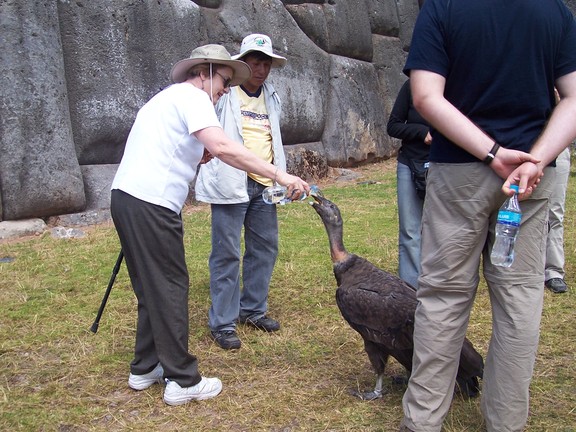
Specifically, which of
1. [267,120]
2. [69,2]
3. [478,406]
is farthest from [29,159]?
[478,406]

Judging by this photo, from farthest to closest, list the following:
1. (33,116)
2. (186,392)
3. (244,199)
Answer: (33,116) < (244,199) < (186,392)

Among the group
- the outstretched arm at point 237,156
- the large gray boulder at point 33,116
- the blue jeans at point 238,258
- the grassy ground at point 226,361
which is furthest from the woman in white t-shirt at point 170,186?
the large gray boulder at point 33,116

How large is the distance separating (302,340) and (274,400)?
3.35ft

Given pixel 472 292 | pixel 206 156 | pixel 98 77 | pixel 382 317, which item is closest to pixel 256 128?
pixel 206 156

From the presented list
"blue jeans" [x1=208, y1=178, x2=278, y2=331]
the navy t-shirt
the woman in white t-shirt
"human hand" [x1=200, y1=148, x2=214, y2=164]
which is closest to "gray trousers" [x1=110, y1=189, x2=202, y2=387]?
the woman in white t-shirt

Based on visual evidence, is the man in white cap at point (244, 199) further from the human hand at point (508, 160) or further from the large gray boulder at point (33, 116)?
the large gray boulder at point (33, 116)

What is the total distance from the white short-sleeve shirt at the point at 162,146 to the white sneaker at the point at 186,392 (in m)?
1.10

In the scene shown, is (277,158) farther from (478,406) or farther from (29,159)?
(29,159)

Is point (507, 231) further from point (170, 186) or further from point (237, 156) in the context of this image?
point (170, 186)

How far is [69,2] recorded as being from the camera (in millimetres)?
9305

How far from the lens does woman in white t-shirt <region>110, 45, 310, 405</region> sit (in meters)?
3.70

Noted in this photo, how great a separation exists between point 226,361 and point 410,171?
6.88ft

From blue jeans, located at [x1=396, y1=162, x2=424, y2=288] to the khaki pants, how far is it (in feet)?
7.36

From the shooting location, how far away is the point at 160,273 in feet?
12.5
